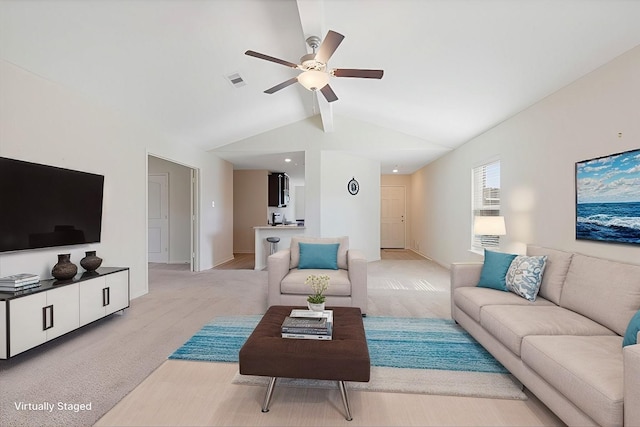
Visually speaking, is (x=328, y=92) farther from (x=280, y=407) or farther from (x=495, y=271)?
(x=280, y=407)

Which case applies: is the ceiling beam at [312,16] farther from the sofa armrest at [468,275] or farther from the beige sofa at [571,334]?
the beige sofa at [571,334]

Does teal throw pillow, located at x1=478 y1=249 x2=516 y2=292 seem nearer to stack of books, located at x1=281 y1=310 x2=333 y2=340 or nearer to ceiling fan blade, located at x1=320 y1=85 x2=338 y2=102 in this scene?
stack of books, located at x1=281 y1=310 x2=333 y2=340

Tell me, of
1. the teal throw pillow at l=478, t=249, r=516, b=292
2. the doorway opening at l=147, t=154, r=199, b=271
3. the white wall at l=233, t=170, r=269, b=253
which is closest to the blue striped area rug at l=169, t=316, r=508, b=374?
the teal throw pillow at l=478, t=249, r=516, b=292

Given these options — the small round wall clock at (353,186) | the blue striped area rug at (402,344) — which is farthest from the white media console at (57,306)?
the small round wall clock at (353,186)

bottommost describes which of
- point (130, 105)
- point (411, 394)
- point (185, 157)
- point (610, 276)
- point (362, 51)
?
point (411, 394)

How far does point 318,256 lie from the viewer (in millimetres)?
3754

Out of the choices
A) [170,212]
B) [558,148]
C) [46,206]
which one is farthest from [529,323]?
[170,212]

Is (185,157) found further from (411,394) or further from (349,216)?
(411,394)

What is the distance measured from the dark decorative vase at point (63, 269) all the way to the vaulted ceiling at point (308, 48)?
1735 millimetres

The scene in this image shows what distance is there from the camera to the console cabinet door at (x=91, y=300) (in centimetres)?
287

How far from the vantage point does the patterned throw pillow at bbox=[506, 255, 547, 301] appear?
258cm

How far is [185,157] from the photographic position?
545 centimetres

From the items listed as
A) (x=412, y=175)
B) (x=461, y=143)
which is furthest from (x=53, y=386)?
(x=412, y=175)

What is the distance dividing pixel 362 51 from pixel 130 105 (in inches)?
116
